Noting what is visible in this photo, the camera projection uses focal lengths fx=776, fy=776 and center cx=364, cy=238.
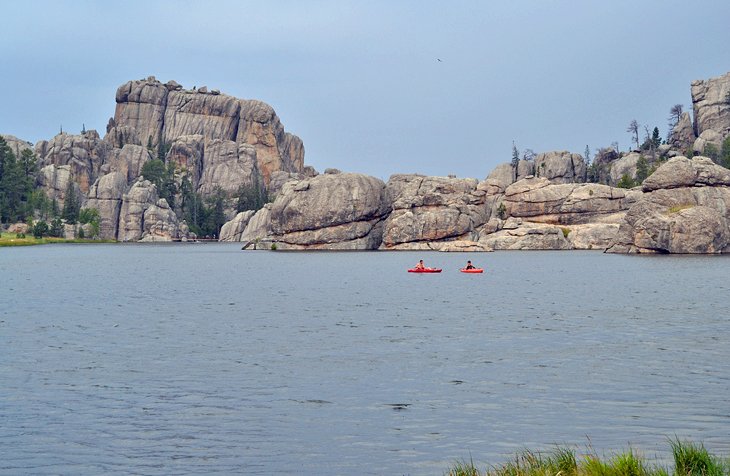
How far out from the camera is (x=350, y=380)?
2891 cm

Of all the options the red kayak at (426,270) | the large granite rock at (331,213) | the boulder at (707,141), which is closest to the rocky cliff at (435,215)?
the large granite rock at (331,213)

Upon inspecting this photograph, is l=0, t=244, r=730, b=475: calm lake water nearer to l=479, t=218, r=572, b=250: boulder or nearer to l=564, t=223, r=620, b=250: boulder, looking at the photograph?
l=479, t=218, r=572, b=250: boulder

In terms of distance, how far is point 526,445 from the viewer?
66.5 ft

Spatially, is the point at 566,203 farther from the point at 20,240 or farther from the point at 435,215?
the point at 20,240

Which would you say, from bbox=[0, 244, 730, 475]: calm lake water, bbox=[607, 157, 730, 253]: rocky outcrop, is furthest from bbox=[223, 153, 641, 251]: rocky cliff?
bbox=[0, 244, 730, 475]: calm lake water

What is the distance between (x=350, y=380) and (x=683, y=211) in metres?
95.3

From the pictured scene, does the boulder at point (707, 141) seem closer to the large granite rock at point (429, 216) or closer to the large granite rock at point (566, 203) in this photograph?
the large granite rock at point (566, 203)

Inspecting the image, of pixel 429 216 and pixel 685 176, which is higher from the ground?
pixel 685 176

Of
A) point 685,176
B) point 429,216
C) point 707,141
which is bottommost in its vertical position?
point 429,216

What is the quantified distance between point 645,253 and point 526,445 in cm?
10804

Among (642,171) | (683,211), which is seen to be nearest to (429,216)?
(683,211)

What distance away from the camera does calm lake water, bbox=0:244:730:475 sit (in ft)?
66.6

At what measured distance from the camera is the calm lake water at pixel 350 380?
2031 centimetres

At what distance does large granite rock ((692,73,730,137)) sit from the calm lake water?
5822 inches
